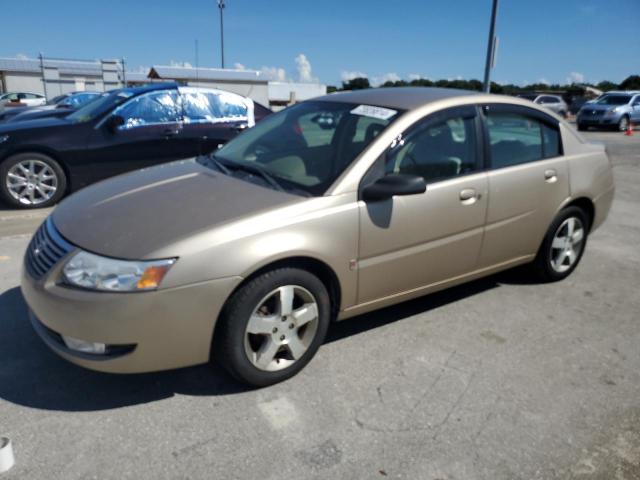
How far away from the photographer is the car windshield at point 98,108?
22.6 feet

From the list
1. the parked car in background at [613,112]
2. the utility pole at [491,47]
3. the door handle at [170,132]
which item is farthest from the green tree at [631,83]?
the door handle at [170,132]

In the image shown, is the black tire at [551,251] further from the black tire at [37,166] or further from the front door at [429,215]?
the black tire at [37,166]

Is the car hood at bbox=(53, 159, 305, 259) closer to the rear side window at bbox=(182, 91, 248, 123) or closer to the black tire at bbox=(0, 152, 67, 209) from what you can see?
the black tire at bbox=(0, 152, 67, 209)

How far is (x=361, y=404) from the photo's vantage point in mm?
2768

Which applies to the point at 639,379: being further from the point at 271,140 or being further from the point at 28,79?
the point at 28,79

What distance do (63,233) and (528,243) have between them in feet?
10.4

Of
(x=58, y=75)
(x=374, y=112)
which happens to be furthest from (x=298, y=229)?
(x=58, y=75)

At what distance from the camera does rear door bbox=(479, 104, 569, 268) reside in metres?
3.73

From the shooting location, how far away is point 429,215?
331cm

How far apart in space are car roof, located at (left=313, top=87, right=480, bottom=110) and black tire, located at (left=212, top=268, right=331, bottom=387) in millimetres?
1349

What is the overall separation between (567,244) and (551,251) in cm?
21

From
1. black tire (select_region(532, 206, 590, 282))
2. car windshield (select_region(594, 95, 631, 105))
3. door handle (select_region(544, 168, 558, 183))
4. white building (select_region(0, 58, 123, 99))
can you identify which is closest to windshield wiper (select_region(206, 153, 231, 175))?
door handle (select_region(544, 168, 558, 183))

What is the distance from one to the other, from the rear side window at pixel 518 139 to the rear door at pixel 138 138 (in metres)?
4.61

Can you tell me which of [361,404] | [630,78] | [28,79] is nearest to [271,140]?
[361,404]
